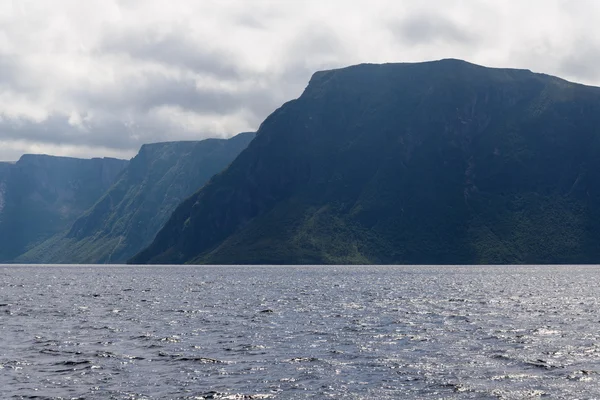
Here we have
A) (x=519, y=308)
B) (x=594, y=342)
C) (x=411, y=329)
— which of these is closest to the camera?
(x=594, y=342)

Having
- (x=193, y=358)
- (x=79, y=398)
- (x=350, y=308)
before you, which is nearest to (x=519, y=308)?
(x=350, y=308)

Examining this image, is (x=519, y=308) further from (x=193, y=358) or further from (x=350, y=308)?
(x=193, y=358)

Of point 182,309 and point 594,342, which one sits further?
point 182,309

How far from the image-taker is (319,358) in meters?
62.3

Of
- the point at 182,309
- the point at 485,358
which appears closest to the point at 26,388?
the point at 485,358

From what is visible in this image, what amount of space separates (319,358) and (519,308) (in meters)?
61.2

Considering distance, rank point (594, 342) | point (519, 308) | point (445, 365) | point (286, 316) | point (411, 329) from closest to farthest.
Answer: point (445, 365) → point (594, 342) → point (411, 329) → point (286, 316) → point (519, 308)

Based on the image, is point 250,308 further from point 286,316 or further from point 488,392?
point 488,392

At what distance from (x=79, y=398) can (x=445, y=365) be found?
2746cm

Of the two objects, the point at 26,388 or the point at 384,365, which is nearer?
the point at 26,388

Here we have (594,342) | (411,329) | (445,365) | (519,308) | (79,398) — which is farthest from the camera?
(519,308)

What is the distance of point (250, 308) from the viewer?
381 feet

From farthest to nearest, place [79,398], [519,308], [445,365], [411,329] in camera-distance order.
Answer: [519,308] < [411,329] < [445,365] < [79,398]

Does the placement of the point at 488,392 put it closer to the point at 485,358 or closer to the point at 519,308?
the point at 485,358
